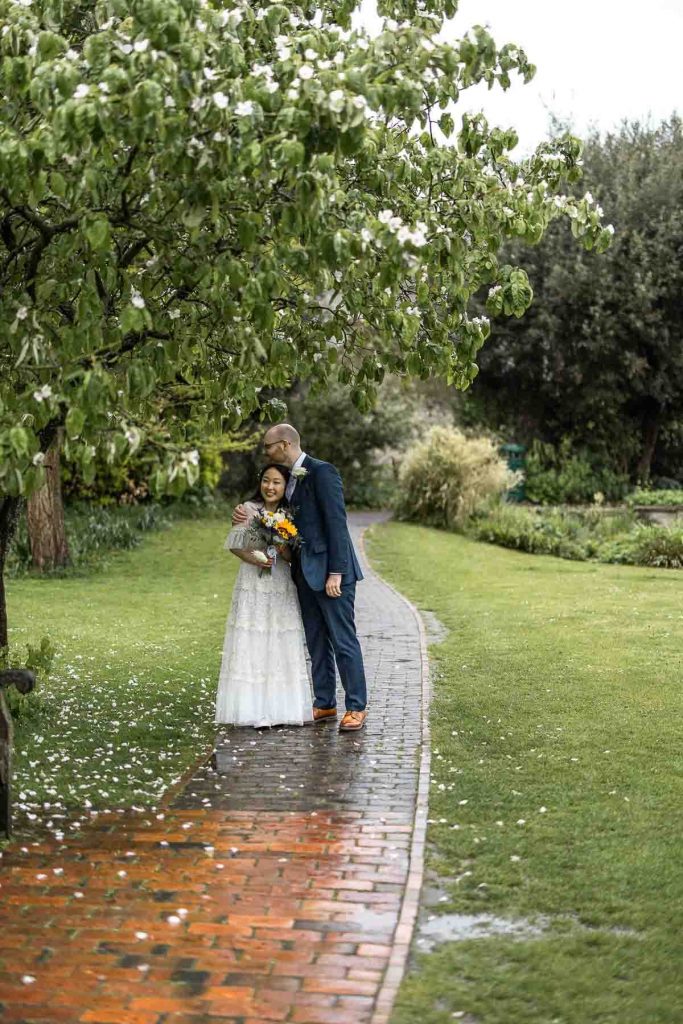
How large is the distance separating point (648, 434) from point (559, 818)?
28.1 m

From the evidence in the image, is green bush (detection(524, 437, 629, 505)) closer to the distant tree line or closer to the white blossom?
the distant tree line

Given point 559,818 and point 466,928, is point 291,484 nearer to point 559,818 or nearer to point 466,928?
point 559,818

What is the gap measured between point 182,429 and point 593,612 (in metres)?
8.04

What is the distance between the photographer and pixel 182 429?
8.08 m

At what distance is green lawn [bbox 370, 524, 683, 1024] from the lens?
4.39 m

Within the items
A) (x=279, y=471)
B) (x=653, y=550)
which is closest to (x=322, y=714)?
(x=279, y=471)

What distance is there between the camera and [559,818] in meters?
6.39

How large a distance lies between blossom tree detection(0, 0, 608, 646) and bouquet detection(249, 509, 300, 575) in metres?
0.91

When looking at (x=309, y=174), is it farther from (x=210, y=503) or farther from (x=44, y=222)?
(x=210, y=503)

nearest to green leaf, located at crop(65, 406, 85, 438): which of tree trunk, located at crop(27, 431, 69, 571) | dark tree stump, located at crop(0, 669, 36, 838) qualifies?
dark tree stump, located at crop(0, 669, 36, 838)

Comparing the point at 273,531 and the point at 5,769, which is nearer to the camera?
the point at 5,769

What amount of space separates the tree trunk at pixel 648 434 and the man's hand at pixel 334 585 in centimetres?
2592

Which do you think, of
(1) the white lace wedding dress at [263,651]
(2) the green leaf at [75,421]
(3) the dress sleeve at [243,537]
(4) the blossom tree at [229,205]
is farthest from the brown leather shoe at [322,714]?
(2) the green leaf at [75,421]

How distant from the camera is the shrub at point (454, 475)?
85.5 feet
